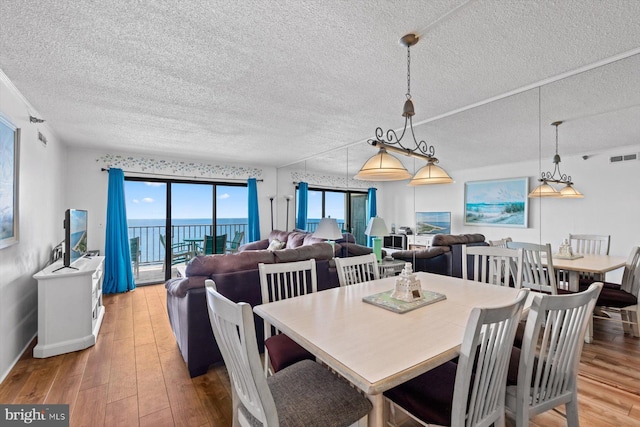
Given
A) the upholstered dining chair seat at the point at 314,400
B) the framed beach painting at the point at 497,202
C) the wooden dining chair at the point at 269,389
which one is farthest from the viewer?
the framed beach painting at the point at 497,202

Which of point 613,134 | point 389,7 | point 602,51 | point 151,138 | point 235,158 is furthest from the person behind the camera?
point 235,158

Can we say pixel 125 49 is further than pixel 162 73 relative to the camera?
No

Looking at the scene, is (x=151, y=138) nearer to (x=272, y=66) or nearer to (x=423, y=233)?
(x=272, y=66)

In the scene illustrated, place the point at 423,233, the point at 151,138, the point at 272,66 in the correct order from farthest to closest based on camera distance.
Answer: the point at 151,138 → the point at 423,233 → the point at 272,66

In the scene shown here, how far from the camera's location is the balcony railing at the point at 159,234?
5312 mm

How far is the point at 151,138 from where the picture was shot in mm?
3877

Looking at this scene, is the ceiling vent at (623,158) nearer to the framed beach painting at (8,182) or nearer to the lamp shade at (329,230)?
the lamp shade at (329,230)

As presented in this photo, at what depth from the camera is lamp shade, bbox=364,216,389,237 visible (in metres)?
3.74

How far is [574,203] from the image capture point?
8.69ft

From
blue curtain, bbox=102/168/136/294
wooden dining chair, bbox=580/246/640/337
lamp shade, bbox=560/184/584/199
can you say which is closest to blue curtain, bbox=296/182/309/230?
blue curtain, bbox=102/168/136/294

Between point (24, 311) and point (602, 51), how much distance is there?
5136 mm

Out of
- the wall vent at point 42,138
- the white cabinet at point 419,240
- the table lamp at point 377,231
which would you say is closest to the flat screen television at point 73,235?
the wall vent at point 42,138

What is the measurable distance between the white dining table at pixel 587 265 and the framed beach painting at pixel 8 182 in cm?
477

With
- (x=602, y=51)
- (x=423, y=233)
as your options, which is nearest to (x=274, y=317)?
(x=423, y=233)
